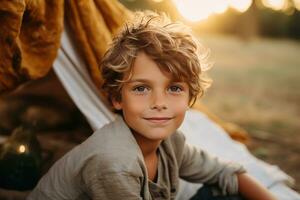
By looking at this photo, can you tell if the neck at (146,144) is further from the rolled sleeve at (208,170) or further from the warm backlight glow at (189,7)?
the warm backlight glow at (189,7)

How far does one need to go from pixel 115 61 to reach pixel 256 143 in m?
3.88

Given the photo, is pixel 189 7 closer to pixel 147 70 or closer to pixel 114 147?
pixel 147 70

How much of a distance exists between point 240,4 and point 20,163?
25.5 m

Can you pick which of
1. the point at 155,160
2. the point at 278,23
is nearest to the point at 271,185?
the point at 155,160

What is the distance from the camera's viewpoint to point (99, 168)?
1.82m

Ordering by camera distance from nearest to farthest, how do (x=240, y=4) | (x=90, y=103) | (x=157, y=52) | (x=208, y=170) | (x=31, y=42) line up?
(x=157, y=52) → (x=208, y=170) → (x=31, y=42) → (x=90, y=103) → (x=240, y=4)

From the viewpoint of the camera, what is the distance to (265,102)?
8.59 m

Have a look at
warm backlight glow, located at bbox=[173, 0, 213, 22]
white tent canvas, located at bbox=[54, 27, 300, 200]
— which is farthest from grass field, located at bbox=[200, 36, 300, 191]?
warm backlight glow, located at bbox=[173, 0, 213, 22]

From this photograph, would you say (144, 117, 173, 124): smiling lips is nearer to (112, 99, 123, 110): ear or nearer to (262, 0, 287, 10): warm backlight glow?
(112, 99, 123, 110): ear

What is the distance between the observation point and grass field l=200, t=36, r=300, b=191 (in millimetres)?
5317

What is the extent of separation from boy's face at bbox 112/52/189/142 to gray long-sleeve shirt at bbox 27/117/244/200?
0.25ft

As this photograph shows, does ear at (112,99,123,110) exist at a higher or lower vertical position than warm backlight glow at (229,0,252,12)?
higher

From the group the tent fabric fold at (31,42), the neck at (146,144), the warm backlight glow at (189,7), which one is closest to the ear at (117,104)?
the neck at (146,144)

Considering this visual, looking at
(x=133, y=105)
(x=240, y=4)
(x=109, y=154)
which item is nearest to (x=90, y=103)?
(x=133, y=105)
